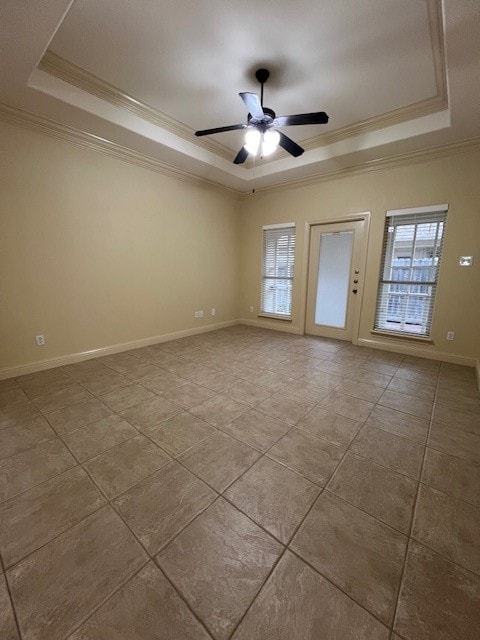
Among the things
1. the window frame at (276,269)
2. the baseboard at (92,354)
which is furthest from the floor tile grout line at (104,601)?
the window frame at (276,269)

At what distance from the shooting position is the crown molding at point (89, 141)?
273 centimetres

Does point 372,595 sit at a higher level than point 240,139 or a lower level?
lower

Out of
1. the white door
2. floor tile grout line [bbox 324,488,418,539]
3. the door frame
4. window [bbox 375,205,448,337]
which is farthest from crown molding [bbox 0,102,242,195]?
floor tile grout line [bbox 324,488,418,539]

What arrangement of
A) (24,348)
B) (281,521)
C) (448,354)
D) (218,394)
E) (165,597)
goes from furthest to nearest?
1. (448,354)
2. (24,348)
3. (218,394)
4. (281,521)
5. (165,597)

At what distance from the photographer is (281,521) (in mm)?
1325

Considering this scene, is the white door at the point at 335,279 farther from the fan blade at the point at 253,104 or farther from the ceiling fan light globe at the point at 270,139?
the fan blade at the point at 253,104

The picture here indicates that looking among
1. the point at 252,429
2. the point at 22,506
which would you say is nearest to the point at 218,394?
the point at 252,429

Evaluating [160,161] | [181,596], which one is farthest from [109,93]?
[181,596]

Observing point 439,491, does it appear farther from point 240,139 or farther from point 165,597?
point 240,139

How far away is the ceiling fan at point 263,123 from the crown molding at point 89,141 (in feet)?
4.99

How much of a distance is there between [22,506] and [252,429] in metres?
1.44

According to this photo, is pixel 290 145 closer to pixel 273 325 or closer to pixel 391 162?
pixel 391 162

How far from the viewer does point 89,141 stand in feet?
10.6

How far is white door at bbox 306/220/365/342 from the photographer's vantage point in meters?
4.22
